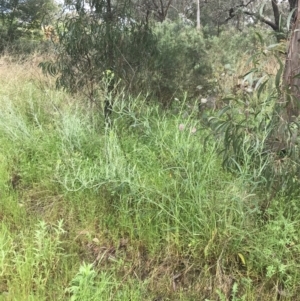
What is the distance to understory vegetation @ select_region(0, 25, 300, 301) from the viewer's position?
1994 mm

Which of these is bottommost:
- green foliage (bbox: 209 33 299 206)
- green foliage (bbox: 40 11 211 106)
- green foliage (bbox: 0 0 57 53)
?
green foliage (bbox: 209 33 299 206)

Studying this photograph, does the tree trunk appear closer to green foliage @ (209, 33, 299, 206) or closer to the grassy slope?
green foliage @ (209, 33, 299, 206)

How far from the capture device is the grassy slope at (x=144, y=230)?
6.52 ft

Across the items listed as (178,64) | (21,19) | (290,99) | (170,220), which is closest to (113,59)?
(178,64)

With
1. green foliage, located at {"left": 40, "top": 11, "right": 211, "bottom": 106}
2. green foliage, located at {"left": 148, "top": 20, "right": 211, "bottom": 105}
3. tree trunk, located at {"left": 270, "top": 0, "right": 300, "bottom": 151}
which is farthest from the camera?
green foliage, located at {"left": 148, "top": 20, "right": 211, "bottom": 105}

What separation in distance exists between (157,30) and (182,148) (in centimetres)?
339

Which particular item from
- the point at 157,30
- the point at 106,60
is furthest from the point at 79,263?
the point at 157,30

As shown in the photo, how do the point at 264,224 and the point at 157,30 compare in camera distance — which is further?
the point at 157,30

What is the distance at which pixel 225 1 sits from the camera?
16.5m

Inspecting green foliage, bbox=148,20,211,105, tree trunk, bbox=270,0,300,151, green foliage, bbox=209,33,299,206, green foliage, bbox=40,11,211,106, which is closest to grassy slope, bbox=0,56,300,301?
green foliage, bbox=209,33,299,206

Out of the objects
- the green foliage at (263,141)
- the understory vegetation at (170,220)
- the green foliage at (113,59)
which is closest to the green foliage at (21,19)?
the green foliage at (113,59)

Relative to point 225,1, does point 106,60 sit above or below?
below

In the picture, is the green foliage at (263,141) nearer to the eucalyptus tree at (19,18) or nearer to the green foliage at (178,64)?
the green foliage at (178,64)

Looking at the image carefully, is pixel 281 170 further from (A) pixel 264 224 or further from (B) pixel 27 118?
(B) pixel 27 118
